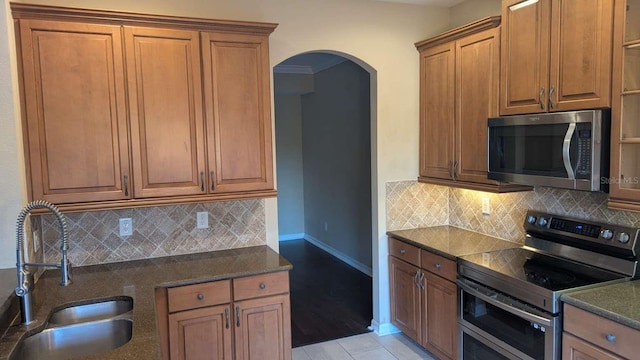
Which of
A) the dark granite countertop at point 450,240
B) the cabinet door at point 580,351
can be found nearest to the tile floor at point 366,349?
the dark granite countertop at point 450,240

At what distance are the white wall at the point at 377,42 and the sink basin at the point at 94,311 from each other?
1203 millimetres

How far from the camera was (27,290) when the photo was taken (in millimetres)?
1915

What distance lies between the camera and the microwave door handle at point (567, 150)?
233 centimetres

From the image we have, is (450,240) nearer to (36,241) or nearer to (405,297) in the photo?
(405,297)

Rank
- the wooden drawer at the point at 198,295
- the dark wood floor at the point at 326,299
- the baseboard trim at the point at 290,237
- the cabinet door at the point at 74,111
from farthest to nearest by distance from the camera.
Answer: the baseboard trim at the point at 290,237, the dark wood floor at the point at 326,299, the wooden drawer at the point at 198,295, the cabinet door at the point at 74,111

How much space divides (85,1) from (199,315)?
6.54 feet

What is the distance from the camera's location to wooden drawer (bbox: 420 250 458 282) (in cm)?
299

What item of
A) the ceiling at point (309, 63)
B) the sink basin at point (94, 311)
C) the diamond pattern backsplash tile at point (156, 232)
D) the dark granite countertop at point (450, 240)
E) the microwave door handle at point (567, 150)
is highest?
the ceiling at point (309, 63)

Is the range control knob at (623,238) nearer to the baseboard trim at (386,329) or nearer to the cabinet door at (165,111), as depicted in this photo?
the baseboard trim at (386,329)

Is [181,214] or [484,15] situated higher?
[484,15]

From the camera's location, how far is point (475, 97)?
3107 mm

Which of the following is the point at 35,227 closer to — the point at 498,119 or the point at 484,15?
the point at 498,119

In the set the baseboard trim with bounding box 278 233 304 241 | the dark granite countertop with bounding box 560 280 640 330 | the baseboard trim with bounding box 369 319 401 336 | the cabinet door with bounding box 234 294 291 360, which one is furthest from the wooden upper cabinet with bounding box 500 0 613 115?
the baseboard trim with bounding box 278 233 304 241

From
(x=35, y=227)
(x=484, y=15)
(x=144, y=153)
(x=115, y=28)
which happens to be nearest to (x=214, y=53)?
(x=115, y=28)
